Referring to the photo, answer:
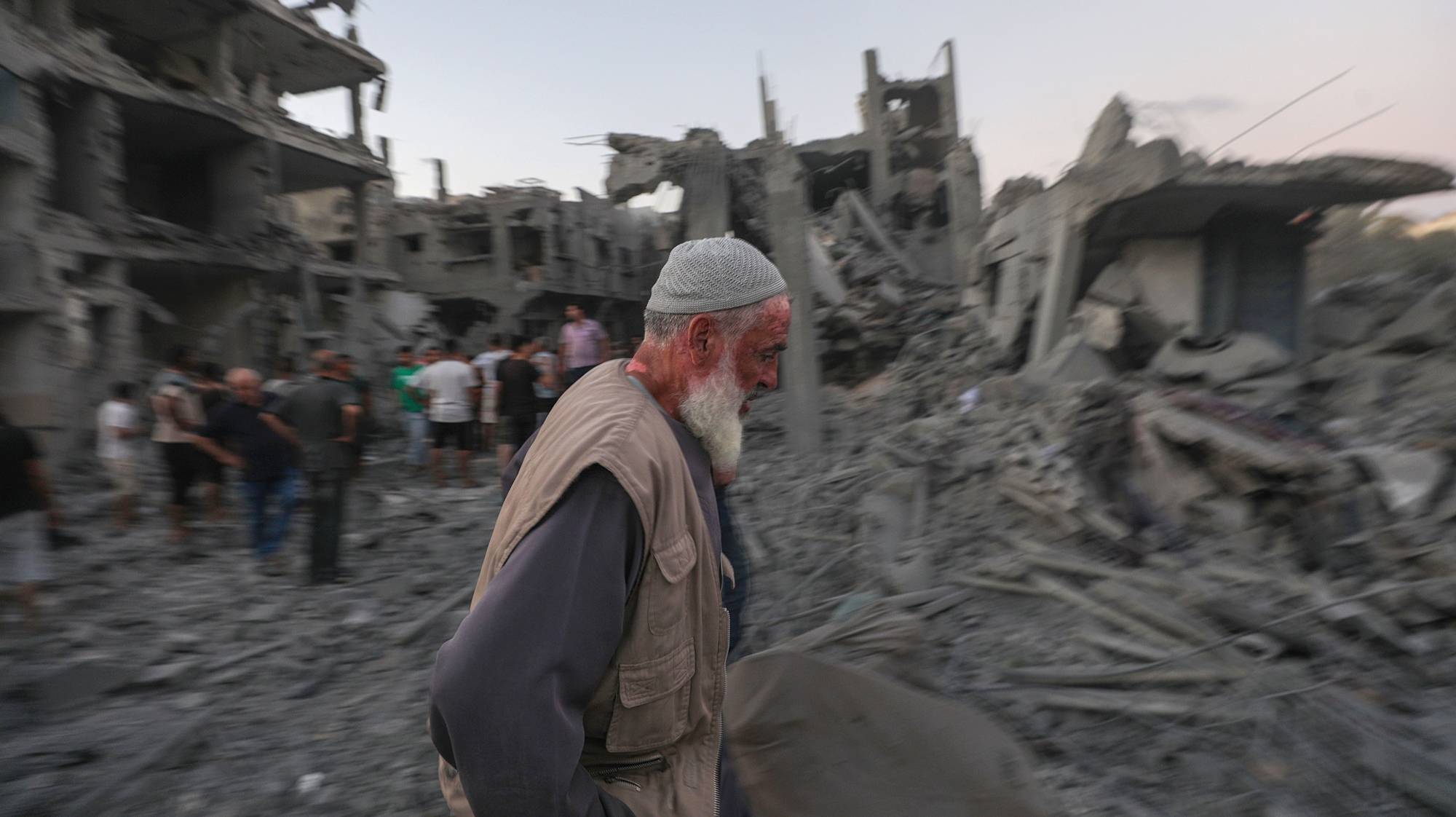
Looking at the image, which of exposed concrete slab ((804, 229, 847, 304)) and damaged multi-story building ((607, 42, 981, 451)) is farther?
exposed concrete slab ((804, 229, 847, 304))

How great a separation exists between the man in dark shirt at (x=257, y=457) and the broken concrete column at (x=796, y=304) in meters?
5.92

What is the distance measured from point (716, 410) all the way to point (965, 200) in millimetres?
15913

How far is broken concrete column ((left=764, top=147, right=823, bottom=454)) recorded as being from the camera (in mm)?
10805

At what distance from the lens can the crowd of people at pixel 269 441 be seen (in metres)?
6.20

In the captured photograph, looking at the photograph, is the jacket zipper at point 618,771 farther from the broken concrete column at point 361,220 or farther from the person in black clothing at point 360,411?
the broken concrete column at point 361,220

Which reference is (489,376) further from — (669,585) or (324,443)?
(669,585)

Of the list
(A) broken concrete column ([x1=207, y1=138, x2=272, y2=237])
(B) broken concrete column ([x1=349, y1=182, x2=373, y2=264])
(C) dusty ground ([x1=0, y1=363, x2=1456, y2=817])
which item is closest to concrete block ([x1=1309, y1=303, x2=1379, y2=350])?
(C) dusty ground ([x1=0, y1=363, x2=1456, y2=817])

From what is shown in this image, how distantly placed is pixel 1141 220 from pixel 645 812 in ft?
27.4

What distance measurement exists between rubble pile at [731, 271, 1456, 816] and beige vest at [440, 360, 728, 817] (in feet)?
5.90

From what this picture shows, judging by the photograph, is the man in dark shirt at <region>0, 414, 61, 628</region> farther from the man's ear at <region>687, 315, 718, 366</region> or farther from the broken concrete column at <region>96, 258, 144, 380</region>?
the broken concrete column at <region>96, 258, 144, 380</region>

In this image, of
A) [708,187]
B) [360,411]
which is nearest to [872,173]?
[708,187]

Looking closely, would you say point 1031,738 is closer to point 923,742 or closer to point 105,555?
point 923,742

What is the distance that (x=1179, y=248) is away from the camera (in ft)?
27.6

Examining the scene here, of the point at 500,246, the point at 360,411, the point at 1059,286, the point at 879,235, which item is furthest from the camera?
the point at 500,246
